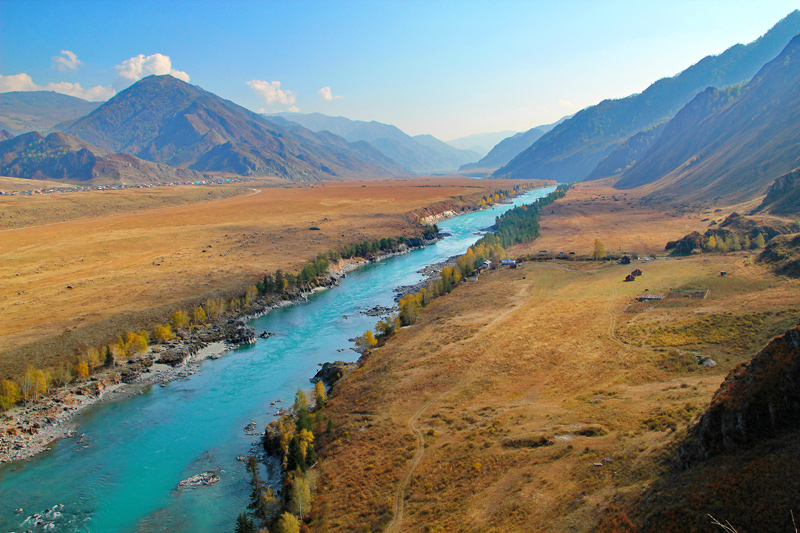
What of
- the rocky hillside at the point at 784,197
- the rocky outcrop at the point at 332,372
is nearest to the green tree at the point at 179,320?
the rocky outcrop at the point at 332,372

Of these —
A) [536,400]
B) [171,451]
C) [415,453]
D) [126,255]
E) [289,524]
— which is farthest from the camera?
[126,255]

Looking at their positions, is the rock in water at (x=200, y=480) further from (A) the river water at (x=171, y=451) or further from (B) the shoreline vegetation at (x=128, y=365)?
(B) the shoreline vegetation at (x=128, y=365)

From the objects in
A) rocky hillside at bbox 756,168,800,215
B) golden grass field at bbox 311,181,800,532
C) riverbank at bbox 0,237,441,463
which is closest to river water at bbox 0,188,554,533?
riverbank at bbox 0,237,441,463

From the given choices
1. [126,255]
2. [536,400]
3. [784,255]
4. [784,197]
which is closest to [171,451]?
[536,400]

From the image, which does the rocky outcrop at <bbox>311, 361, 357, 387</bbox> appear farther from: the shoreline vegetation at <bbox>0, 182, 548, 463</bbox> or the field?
Result: the field

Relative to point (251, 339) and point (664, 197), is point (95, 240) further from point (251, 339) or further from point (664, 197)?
point (664, 197)

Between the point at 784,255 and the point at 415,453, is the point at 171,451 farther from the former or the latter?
the point at 784,255

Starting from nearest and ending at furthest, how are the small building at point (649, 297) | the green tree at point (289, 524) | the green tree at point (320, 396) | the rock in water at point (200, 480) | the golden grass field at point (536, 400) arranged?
1. the golden grass field at point (536, 400)
2. the green tree at point (289, 524)
3. the rock in water at point (200, 480)
4. the green tree at point (320, 396)
5. the small building at point (649, 297)
